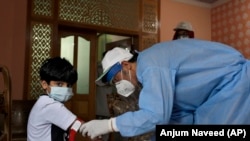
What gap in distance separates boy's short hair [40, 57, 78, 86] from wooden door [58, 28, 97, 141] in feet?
6.74

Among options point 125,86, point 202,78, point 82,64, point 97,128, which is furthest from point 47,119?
point 82,64

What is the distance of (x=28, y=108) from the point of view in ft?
7.43

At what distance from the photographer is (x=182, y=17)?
4.24 m

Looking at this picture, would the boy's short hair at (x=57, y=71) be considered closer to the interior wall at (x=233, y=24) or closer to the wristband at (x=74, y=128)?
the wristband at (x=74, y=128)

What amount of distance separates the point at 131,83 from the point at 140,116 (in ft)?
0.98

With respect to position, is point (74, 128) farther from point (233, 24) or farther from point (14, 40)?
point (233, 24)

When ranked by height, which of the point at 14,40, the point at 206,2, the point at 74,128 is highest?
the point at 206,2

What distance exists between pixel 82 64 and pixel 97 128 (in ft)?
8.14

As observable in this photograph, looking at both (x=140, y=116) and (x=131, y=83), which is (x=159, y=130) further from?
(x=131, y=83)

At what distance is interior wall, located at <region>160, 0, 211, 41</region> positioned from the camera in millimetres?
4051

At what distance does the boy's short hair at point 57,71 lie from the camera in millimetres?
1286

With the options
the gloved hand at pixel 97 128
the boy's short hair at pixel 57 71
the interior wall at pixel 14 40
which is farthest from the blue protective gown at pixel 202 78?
the interior wall at pixel 14 40

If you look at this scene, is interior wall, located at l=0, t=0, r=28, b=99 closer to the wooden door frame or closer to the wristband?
the wooden door frame

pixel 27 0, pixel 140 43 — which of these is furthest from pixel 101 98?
pixel 27 0
